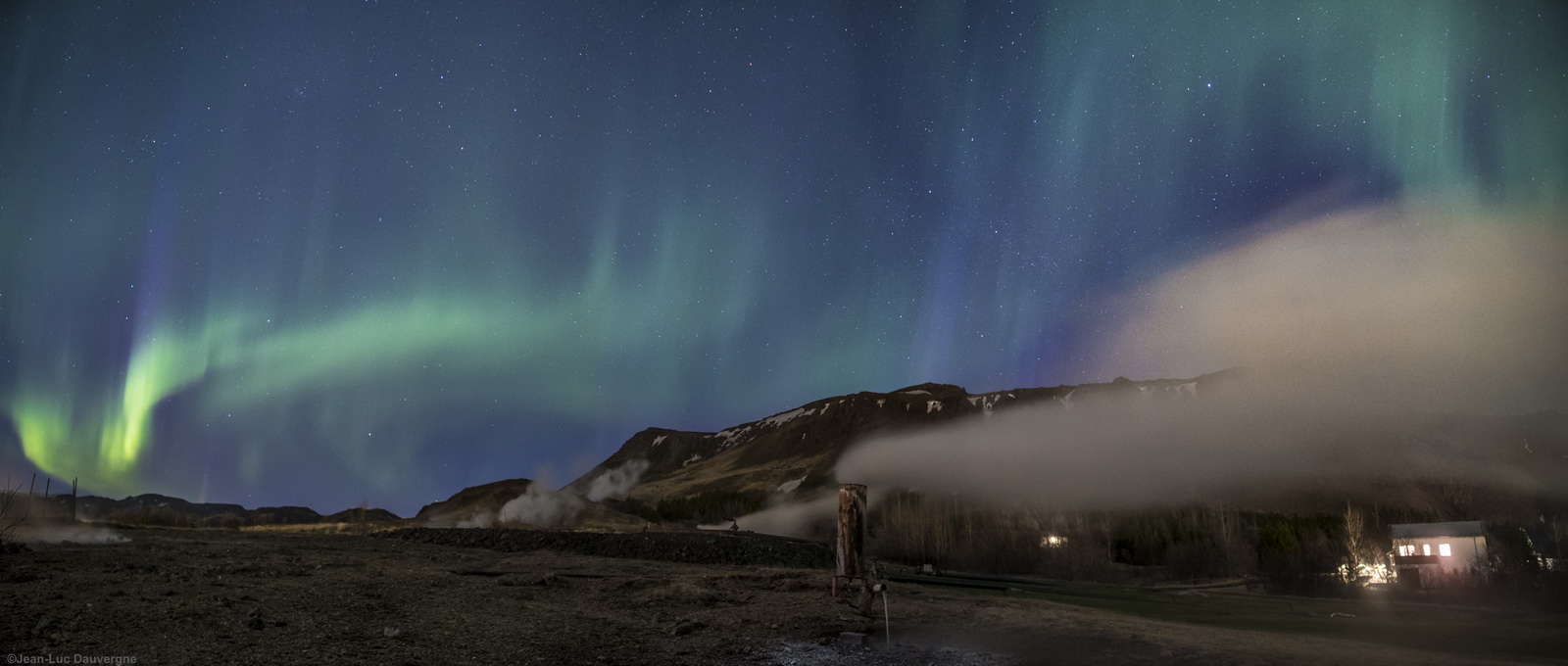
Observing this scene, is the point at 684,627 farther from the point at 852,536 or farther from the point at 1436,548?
the point at 1436,548

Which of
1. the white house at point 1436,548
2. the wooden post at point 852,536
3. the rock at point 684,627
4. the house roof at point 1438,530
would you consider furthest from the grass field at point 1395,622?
the house roof at point 1438,530

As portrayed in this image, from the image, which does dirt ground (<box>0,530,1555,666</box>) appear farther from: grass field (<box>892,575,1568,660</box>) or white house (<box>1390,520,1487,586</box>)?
white house (<box>1390,520,1487,586</box>)

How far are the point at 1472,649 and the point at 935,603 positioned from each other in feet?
51.5

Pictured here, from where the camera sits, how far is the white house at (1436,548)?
246 feet

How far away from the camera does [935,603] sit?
2925 cm

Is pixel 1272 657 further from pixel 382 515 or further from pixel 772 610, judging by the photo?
pixel 382 515

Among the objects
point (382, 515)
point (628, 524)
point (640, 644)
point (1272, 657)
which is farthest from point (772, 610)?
point (382, 515)

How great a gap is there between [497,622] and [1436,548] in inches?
3793

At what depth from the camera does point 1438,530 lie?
3280 inches

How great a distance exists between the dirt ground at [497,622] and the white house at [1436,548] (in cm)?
6637

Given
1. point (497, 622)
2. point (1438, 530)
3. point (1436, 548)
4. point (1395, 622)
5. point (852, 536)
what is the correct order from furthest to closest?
point (1438, 530) < point (1436, 548) < point (1395, 622) < point (852, 536) < point (497, 622)

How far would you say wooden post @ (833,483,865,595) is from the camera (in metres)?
21.4

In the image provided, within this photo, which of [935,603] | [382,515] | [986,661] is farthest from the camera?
[382,515]

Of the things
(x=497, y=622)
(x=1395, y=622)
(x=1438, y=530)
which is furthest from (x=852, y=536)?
(x=1438, y=530)
